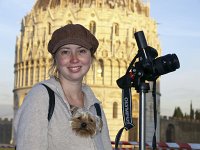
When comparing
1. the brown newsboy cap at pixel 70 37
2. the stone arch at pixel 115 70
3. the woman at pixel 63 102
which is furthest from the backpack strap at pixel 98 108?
the stone arch at pixel 115 70

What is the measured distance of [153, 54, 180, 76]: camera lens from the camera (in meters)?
3.39

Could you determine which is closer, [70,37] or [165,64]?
[70,37]

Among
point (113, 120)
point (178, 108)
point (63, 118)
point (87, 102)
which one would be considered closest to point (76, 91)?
point (87, 102)

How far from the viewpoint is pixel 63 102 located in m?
3.07

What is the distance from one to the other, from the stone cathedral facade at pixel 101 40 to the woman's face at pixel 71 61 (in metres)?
44.4

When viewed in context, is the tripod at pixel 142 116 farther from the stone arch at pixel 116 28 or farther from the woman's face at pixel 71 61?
the stone arch at pixel 116 28

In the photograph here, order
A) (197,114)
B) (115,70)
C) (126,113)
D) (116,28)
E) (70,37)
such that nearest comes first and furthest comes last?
(70,37) → (126,113) → (115,70) → (116,28) → (197,114)

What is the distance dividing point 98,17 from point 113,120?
1026 centimetres

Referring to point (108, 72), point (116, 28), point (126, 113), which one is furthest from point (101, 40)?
point (126, 113)

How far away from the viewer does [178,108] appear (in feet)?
256

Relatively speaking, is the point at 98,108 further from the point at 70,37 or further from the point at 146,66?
the point at 70,37

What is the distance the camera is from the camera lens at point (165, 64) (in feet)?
11.1

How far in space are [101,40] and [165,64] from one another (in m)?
46.2

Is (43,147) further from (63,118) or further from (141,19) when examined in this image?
(141,19)
